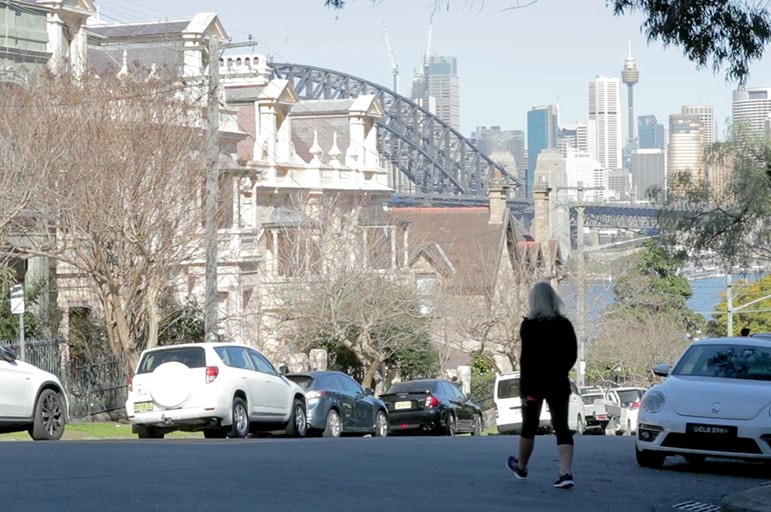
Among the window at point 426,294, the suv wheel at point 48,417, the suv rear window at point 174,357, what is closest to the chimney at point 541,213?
the window at point 426,294

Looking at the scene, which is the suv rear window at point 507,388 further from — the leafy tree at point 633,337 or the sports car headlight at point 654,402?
the leafy tree at point 633,337

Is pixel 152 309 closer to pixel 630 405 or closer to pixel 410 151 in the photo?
pixel 630 405

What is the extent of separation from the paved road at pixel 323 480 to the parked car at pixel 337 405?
802cm

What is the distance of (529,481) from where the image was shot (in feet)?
44.8

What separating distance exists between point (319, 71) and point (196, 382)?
154 m

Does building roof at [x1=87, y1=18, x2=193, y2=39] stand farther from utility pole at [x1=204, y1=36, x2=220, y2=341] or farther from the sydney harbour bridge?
the sydney harbour bridge

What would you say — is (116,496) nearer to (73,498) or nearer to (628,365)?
(73,498)

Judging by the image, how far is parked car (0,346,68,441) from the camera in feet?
62.2

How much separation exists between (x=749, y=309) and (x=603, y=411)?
34.5 m

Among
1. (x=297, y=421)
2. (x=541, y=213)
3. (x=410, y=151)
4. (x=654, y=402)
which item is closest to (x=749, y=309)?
(x=541, y=213)

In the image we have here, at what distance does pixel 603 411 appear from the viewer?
134ft

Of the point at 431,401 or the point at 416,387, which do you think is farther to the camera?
the point at 416,387

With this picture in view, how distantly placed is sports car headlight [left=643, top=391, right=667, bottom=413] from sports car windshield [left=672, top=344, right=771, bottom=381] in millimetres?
785

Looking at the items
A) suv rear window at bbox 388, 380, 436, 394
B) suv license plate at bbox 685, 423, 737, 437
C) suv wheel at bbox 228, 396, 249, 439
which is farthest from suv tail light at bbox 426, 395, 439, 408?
suv license plate at bbox 685, 423, 737, 437
